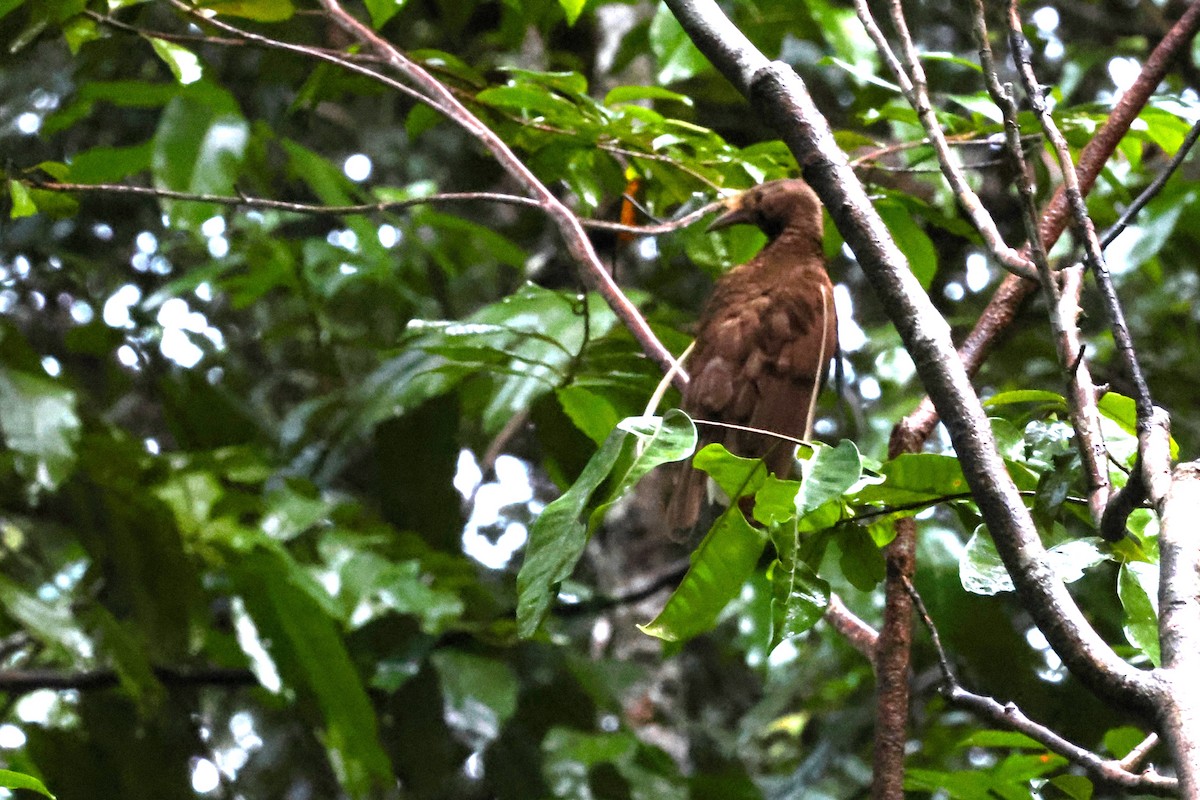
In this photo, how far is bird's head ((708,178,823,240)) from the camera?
8.39 ft

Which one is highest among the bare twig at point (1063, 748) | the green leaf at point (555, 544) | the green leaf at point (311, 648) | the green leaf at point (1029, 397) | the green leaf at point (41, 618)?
the green leaf at point (1029, 397)

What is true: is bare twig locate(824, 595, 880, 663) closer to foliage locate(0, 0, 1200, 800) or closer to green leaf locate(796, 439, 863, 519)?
foliage locate(0, 0, 1200, 800)

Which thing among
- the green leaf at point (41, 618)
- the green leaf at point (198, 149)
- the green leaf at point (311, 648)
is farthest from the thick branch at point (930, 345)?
the green leaf at point (41, 618)

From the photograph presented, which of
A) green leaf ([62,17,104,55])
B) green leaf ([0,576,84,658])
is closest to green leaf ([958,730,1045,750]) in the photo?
green leaf ([62,17,104,55])

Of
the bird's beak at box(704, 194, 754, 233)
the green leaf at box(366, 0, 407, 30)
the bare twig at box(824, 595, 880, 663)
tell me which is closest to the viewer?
the bare twig at box(824, 595, 880, 663)

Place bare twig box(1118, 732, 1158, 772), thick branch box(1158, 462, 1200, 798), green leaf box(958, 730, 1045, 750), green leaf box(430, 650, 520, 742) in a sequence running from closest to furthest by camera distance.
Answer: thick branch box(1158, 462, 1200, 798) → bare twig box(1118, 732, 1158, 772) → green leaf box(958, 730, 1045, 750) → green leaf box(430, 650, 520, 742)

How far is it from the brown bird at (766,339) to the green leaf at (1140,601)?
1.11 meters

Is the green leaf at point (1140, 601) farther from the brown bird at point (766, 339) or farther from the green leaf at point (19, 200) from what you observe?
the green leaf at point (19, 200)

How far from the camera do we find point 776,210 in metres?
2.60

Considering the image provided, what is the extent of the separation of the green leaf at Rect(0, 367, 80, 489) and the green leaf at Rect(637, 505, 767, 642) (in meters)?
1.76

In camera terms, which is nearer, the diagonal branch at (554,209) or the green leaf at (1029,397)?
the green leaf at (1029,397)

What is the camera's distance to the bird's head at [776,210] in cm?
256

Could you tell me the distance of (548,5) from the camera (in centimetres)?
244

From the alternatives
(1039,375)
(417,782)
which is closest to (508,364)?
(417,782)
